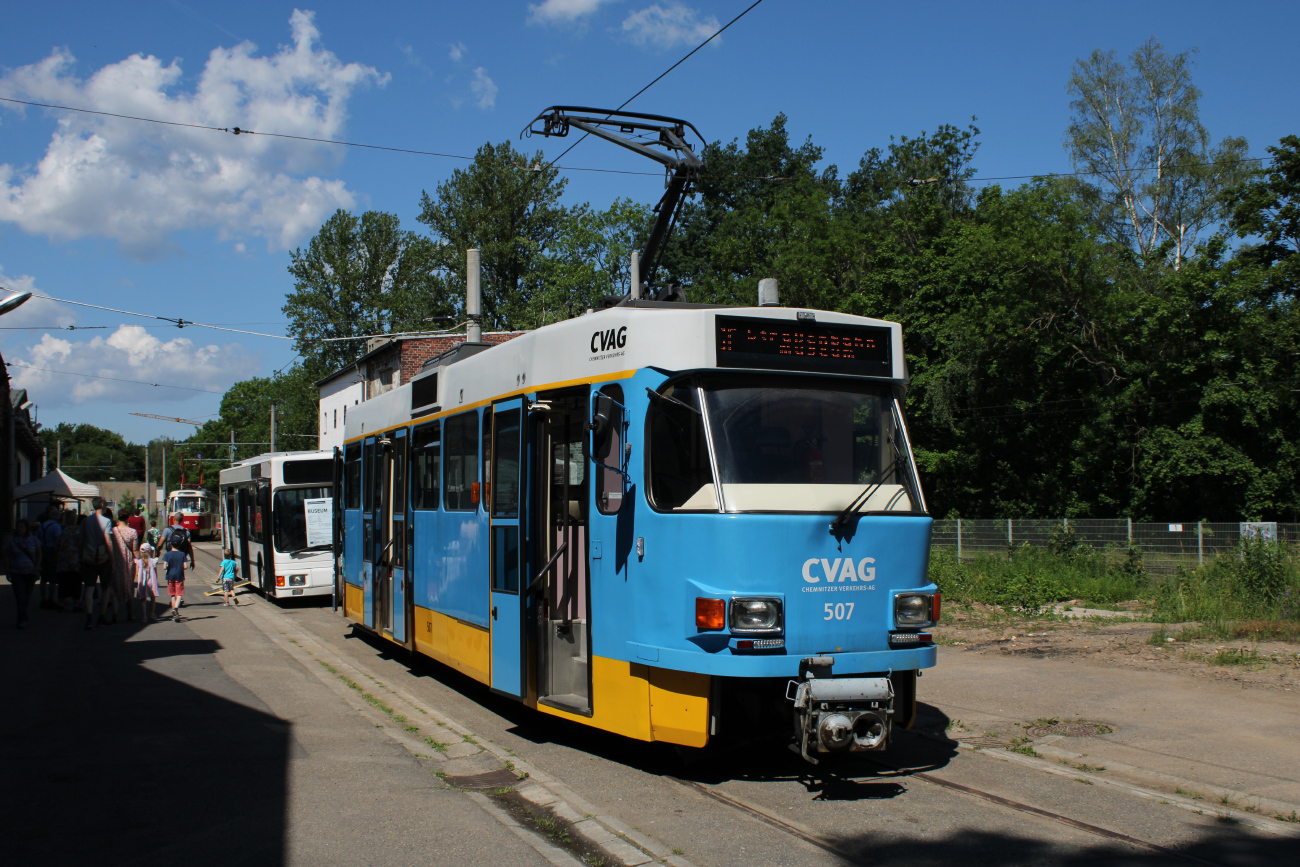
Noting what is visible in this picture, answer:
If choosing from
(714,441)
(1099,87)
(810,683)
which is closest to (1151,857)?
(810,683)

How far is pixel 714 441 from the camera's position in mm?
6586

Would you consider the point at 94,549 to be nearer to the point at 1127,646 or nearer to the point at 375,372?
the point at 1127,646

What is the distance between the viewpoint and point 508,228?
57.1m

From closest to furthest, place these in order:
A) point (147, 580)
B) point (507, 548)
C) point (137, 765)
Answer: point (137, 765)
point (507, 548)
point (147, 580)

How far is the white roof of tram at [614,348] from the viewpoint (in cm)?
675

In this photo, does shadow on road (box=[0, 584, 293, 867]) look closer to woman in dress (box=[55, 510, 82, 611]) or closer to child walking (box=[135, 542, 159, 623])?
child walking (box=[135, 542, 159, 623])

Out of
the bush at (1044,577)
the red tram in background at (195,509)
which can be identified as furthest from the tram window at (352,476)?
the red tram in background at (195,509)

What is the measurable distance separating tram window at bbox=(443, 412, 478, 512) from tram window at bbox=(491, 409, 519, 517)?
2.01ft

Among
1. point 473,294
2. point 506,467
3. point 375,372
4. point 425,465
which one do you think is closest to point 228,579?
point 473,294

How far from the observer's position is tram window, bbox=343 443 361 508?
1420 centimetres

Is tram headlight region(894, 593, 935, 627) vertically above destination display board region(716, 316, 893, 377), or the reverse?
destination display board region(716, 316, 893, 377)

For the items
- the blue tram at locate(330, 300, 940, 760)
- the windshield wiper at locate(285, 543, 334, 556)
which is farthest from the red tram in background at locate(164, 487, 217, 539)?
the blue tram at locate(330, 300, 940, 760)

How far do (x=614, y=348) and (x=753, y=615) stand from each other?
2.12 metres

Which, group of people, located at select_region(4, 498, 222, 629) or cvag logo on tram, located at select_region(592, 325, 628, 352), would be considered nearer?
cvag logo on tram, located at select_region(592, 325, 628, 352)
